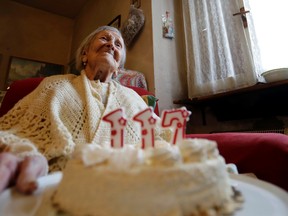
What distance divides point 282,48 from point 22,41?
10.6 ft

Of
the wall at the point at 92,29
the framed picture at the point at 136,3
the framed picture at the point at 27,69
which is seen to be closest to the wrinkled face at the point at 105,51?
the wall at the point at 92,29

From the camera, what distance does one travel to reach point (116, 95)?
3.44 feet

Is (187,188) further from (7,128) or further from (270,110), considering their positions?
(270,110)

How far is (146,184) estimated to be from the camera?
0.34 m

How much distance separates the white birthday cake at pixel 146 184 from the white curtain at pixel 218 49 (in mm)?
1149

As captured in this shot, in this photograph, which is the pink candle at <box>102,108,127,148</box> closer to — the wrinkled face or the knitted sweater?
the knitted sweater

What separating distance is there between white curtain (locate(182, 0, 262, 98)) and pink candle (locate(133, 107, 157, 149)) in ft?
3.73

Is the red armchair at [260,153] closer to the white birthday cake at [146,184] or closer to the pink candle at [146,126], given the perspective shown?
the white birthday cake at [146,184]

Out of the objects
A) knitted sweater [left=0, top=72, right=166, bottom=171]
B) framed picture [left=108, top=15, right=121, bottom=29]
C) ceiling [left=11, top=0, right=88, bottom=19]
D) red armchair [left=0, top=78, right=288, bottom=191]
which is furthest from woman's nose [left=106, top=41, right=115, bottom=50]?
ceiling [left=11, top=0, right=88, bottom=19]

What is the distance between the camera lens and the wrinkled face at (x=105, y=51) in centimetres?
114

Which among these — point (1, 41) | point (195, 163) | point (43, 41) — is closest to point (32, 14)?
point (43, 41)

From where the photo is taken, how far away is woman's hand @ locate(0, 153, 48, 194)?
15.2 inches

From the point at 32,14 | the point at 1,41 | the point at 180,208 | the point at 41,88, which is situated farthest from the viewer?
the point at 32,14

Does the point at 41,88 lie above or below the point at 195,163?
above
